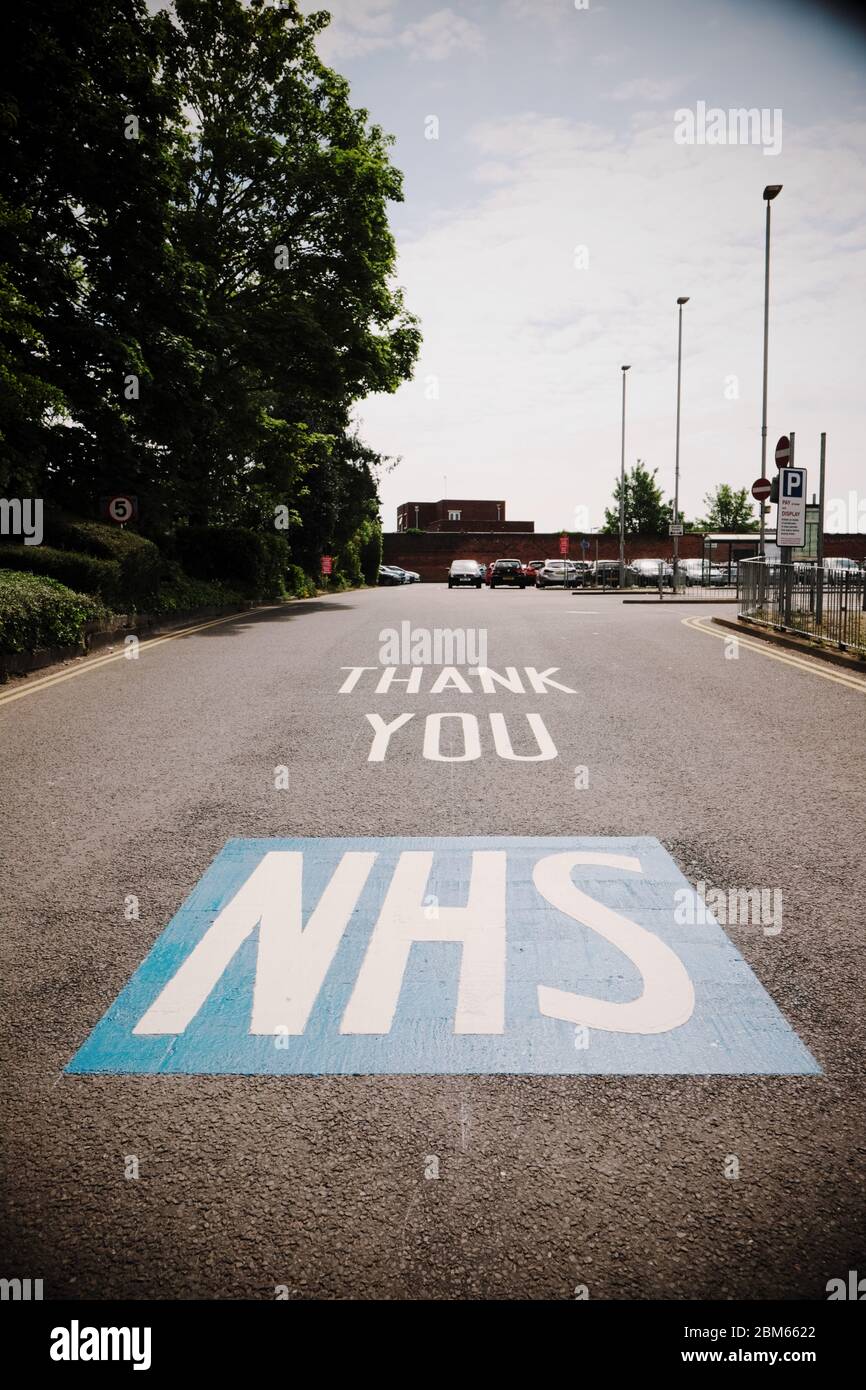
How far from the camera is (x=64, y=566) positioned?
1648 cm

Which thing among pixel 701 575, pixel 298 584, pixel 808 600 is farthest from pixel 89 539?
pixel 701 575

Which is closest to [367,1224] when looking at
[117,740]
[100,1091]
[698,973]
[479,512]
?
[100,1091]

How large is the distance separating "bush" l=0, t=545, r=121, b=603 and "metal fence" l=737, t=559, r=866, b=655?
11674 mm

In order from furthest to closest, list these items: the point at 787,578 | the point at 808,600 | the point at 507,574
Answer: the point at 507,574 < the point at 787,578 < the point at 808,600

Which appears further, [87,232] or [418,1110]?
[87,232]

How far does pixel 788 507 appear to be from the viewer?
18.0 m

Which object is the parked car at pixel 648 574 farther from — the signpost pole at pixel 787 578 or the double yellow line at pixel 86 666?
the double yellow line at pixel 86 666

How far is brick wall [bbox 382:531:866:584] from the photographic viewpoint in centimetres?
8400

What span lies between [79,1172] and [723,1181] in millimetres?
1752

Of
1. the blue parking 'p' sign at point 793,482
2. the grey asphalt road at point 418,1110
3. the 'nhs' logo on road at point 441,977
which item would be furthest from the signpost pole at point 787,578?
the 'nhs' logo on road at point 441,977

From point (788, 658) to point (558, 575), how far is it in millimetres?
38906

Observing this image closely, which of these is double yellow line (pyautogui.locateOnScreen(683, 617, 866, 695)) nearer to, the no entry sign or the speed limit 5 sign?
the no entry sign
